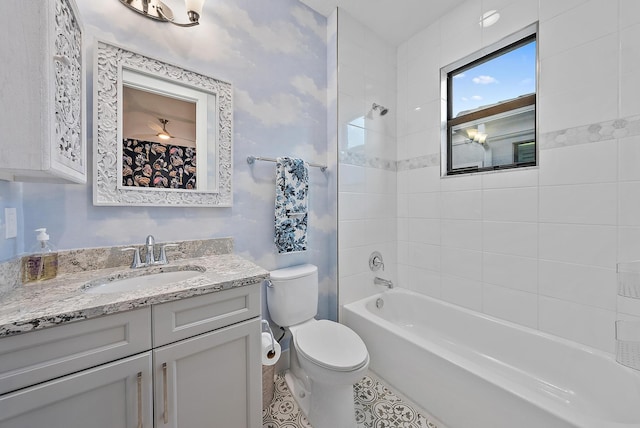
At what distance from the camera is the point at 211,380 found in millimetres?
909

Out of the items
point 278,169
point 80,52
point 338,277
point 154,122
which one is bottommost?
point 338,277

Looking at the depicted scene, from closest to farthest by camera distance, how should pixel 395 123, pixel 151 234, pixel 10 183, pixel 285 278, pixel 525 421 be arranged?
pixel 10 183 < pixel 525 421 < pixel 151 234 < pixel 285 278 < pixel 395 123

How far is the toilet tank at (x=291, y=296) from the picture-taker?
153 cm

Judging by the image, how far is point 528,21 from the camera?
4.93 ft

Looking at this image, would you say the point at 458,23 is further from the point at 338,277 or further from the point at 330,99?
the point at 338,277

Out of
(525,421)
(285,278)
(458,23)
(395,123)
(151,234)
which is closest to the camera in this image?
(525,421)

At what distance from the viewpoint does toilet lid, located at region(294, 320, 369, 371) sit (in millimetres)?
1207

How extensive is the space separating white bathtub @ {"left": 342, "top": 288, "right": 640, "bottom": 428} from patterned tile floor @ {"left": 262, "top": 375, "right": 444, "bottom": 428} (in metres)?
0.08

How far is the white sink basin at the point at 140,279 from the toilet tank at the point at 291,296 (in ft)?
1.72

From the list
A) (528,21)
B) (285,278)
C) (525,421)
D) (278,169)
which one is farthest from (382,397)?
(528,21)

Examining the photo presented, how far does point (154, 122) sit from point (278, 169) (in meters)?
0.72

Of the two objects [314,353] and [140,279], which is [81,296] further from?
[314,353]

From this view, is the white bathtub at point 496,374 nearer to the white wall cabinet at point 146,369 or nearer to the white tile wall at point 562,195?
the white tile wall at point 562,195

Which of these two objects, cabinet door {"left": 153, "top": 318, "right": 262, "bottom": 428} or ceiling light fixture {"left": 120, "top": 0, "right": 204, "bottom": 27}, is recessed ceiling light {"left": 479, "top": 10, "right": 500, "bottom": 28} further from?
cabinet door {"left": 153, "top": 318, "right": 262, "bottom": 428}
